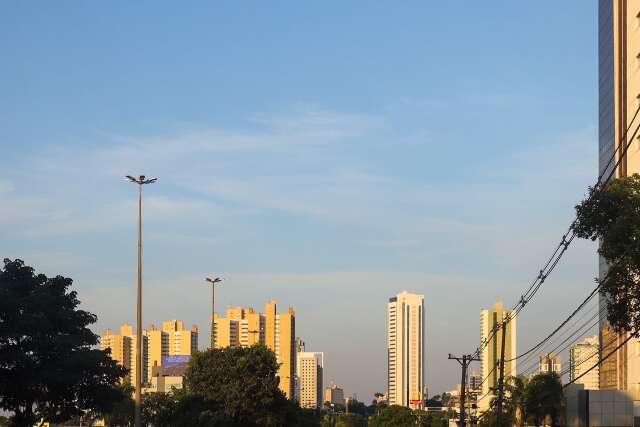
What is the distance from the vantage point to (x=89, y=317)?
174ft

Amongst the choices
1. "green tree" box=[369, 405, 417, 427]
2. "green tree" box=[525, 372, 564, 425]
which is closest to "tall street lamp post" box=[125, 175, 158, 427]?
"green tree" box=[525, 372, 564, 425]

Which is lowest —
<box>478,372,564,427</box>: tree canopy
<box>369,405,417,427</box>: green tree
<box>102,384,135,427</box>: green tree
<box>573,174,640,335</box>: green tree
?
<box>369,405,417,427</box>: green tree

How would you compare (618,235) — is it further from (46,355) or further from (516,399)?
(516,399)

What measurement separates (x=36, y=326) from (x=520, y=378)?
9161cm

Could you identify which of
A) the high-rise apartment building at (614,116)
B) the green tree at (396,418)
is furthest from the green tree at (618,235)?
the green tree at (396,418)

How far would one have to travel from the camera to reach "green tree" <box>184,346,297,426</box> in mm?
86250

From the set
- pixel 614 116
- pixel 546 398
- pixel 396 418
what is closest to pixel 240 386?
pixel 546 398

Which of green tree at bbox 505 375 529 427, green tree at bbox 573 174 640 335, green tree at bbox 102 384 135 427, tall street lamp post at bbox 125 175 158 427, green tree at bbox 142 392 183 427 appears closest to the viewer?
green tree at bbox 573 174 640 335

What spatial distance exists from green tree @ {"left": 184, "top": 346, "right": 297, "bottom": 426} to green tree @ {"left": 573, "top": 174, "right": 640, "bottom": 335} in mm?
52154

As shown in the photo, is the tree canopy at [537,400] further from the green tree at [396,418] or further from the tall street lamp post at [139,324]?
the tall street lamp post at [139,324]

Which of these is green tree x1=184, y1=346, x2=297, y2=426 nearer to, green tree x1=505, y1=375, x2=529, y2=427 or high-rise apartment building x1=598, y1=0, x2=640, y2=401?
high-rise apartment building x1=598, y1=0, x2=640, y2=401

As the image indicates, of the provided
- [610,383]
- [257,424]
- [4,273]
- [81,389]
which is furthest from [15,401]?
[610,383]

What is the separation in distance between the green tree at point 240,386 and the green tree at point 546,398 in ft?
123

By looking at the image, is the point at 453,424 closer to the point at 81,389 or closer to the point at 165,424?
the point at 165,424
